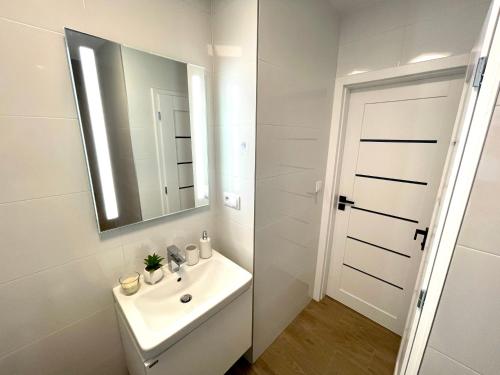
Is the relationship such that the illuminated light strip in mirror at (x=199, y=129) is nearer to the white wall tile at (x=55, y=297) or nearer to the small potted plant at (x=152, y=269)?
Answer: the small potted plant at (x=152, y=269)

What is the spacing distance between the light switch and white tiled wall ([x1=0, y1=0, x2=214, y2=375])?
0.55m

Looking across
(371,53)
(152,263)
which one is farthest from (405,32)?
(152,263)

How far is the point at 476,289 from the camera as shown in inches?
20.4

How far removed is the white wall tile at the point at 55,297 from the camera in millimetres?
800

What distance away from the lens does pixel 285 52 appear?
1.16 m

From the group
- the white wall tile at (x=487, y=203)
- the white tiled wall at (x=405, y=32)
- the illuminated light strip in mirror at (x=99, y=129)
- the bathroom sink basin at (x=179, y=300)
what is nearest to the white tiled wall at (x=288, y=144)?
the white tiled wall at (x=405, y=32)

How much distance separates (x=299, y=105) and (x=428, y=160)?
3.15ft

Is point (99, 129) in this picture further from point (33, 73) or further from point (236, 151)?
point (236, 151)

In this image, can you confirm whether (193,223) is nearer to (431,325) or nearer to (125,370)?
(125,370)

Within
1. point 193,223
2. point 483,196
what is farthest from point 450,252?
point 193,223

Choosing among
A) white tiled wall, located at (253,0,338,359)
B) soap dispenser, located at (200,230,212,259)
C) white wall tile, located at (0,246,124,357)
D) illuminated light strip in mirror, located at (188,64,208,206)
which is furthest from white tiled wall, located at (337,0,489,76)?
white wall tile, located at (0,246,124,357)

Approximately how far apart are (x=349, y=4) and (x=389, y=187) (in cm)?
133

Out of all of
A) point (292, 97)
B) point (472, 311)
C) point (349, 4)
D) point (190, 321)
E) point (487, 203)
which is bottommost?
point (190, 321)

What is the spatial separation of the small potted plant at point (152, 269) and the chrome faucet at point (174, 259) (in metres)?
0.06
